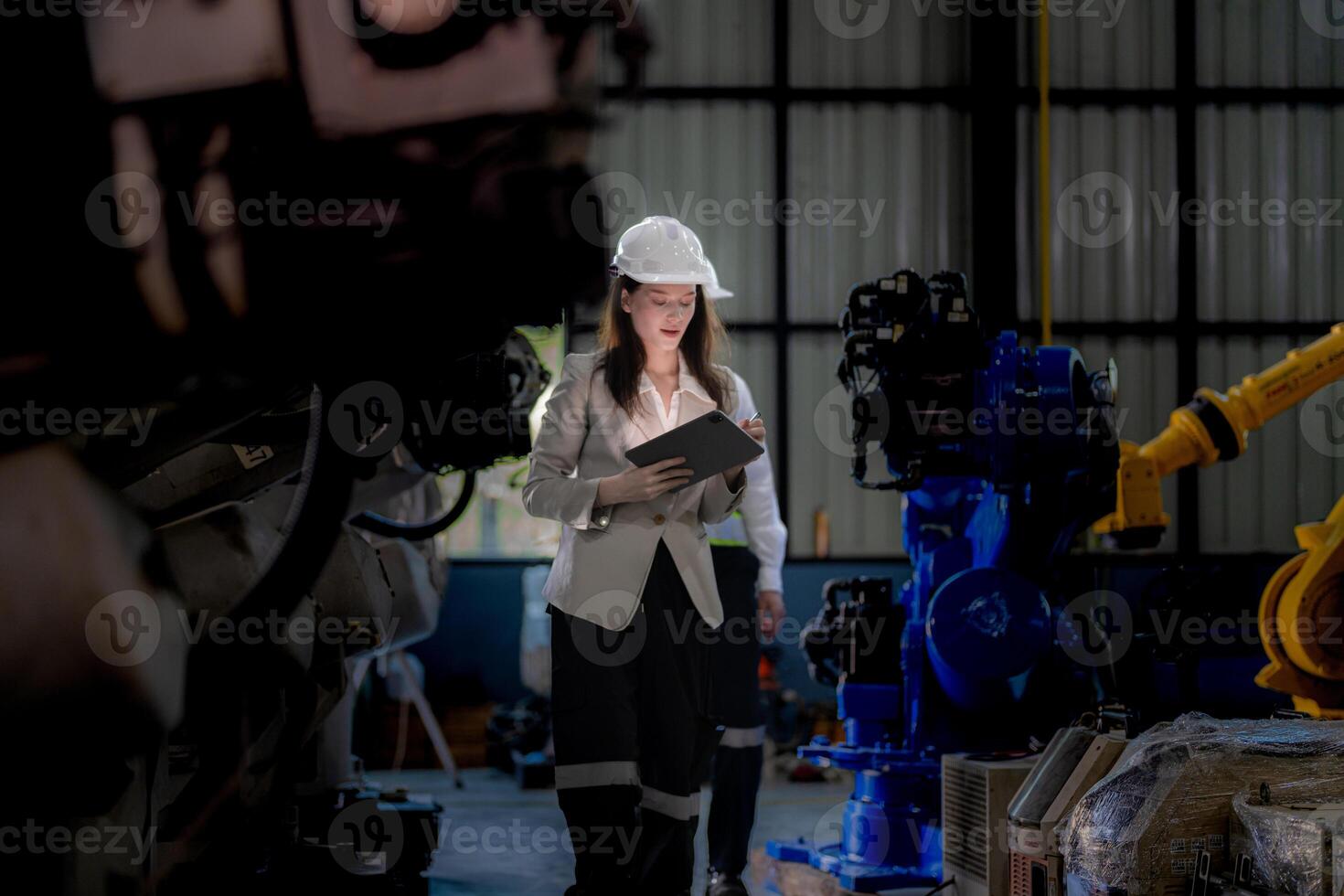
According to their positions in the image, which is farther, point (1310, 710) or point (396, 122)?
point (1310, 710)

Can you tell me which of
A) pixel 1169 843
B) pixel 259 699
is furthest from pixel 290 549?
pixel 1169 843

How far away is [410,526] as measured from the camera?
4352mm

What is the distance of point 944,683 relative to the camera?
14.5 ft

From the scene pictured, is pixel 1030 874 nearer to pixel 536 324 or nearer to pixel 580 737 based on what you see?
pixel 580 737

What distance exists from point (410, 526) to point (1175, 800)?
2.58m

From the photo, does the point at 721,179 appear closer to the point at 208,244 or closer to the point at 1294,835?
the point at 1294,835

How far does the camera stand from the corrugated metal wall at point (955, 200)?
32.3ft

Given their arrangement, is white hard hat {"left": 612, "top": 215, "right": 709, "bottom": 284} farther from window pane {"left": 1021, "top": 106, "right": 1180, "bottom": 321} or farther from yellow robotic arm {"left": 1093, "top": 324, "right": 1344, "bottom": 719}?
window pane {"left": 1021, "top": 106, "right": 1180, "bottom": 321}

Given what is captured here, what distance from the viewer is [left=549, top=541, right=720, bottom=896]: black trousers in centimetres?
278

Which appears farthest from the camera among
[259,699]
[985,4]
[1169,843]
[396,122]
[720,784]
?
[985,4]

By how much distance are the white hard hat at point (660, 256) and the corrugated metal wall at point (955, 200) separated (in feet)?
22.3

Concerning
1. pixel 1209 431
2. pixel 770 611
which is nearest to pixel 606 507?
pixel 770 611

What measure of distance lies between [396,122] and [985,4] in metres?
9.52

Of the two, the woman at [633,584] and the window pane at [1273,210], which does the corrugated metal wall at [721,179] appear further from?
the woman at [633,584]
